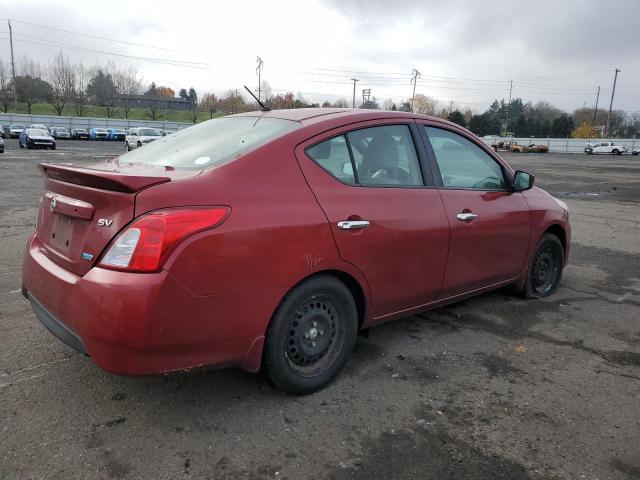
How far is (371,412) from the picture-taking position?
2.85 meters

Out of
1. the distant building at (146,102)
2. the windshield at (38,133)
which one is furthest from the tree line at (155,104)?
the windshield at (38,133)

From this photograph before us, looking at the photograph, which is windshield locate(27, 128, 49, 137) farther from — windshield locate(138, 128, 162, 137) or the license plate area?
the license plate area

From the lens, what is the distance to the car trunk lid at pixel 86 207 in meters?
2.42

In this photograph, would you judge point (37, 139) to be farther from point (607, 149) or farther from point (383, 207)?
point (607, 149)

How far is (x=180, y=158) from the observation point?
10.2 feet

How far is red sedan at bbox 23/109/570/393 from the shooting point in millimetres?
2363

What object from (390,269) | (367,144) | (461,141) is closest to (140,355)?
(390,269)

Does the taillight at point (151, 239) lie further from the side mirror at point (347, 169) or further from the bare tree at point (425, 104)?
the bare tree at point (425, 104)

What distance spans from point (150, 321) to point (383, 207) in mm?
1603

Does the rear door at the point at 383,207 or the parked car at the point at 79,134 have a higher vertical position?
the rear door at the point at 383,207

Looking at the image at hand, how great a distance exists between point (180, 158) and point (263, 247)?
0.94m

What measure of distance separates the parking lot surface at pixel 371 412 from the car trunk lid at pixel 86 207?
0.86m

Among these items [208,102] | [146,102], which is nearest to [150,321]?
[146,102]

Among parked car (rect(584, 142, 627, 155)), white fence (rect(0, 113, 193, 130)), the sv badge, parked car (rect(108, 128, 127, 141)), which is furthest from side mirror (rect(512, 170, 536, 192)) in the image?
parked car (rect(584, 142, 627, 155))
